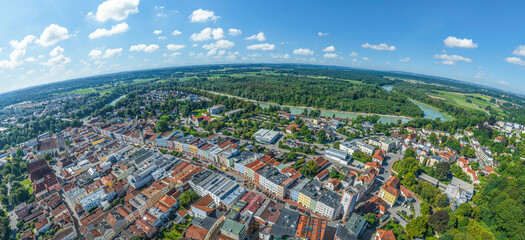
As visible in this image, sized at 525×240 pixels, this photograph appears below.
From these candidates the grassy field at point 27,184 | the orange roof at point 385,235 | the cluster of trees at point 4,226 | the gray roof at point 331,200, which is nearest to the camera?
the orange roof at point 385,235

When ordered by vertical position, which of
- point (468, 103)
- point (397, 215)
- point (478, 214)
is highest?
point (468, 103)

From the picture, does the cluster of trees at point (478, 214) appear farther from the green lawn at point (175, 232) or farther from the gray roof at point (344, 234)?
the green lawn at point (175, 232)

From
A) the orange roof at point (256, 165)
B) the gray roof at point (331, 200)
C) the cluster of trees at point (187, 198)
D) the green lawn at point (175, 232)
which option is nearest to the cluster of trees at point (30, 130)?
the cluster of trees at point (187, 198)

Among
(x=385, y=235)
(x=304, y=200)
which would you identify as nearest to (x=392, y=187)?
(x=385, y=235)

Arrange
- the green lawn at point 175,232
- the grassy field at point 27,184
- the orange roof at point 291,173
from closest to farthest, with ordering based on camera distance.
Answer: the green lawn at point 175,232, the orange roof at point 291,173, the grassy field at point 27,184

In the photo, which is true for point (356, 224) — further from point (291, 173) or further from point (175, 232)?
point (175, 232)

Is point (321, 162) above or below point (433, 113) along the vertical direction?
below

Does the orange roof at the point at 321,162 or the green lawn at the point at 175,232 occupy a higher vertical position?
the orange roof at the point at 321,162

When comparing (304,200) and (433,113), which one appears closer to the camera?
(304,200)

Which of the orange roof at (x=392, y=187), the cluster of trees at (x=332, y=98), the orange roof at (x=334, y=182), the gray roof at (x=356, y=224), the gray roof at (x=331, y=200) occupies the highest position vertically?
the cluster of trees at (x=332, y=98)

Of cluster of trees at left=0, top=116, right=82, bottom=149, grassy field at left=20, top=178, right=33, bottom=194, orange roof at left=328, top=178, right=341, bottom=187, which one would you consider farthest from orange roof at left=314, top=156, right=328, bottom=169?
cluster of trees at left=0, top=116, right=82, bottom=149

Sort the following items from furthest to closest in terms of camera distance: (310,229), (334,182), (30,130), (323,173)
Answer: (30,130) → (323,173) → (334,182) → (310,229)

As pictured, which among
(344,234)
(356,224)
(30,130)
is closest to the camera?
(344,234)
